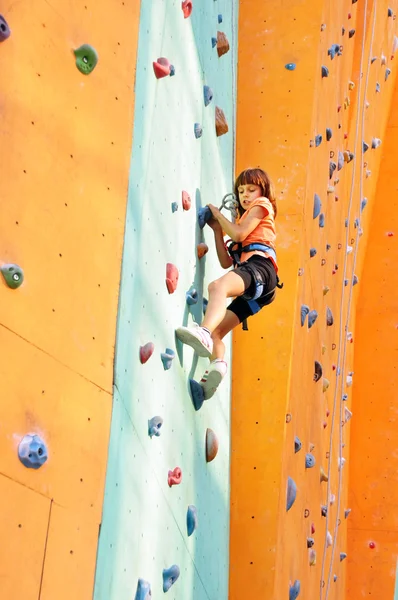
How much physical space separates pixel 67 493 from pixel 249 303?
57.4 inches

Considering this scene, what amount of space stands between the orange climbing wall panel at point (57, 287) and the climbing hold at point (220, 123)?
124 centimetres

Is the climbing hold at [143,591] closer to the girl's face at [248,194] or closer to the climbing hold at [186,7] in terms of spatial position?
the girl's face at [248,194]

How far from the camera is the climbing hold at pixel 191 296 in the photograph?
3314mm

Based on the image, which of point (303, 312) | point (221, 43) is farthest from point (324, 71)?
point (303, 312)

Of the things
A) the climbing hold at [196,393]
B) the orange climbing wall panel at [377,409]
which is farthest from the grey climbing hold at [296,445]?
the orange climbing wall panel at [377,409]

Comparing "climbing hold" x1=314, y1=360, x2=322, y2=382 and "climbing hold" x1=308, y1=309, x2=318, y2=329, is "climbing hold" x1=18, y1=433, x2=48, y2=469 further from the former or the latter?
"climbing hold" x1=314, y1=360, x2=322, y2=382

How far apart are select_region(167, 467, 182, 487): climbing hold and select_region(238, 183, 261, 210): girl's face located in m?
1.13

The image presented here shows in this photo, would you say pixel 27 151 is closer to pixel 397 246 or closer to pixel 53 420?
pixel 53 420

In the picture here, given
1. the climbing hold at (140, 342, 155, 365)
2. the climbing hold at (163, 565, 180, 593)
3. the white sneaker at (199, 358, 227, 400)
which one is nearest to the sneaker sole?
the white sneaker at (199, 358, 227, 400)

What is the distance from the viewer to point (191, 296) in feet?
11.0

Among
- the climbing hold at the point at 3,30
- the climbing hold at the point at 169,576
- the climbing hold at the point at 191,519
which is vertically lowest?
the climbing hold at the point at 169,576

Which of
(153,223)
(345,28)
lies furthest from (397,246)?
(153,223)

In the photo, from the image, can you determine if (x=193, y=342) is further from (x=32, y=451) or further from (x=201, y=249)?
(x=32, y=451)

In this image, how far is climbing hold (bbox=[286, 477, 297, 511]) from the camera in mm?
3977
